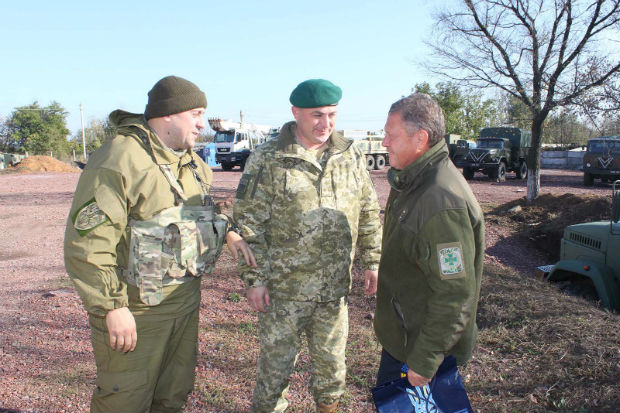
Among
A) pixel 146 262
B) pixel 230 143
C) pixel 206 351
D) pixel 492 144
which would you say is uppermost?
pixel 230 143

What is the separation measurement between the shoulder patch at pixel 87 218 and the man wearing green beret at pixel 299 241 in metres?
0.73

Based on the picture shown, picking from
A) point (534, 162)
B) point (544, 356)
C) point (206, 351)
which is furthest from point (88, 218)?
point (534, 162)

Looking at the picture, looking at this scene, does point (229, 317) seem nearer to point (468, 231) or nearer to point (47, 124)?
point (468, 231)

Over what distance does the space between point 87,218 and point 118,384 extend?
73cm

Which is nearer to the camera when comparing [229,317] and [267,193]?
[267,193]

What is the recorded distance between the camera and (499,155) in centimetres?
1986

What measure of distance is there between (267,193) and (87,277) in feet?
3.11

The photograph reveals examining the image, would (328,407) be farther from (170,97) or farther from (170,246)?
(170,97)

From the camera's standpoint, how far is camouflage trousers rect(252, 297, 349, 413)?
2.39m

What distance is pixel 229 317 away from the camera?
445 centimetres

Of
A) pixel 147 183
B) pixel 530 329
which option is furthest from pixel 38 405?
pixel 530 329

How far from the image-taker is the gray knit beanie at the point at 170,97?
2084 mm

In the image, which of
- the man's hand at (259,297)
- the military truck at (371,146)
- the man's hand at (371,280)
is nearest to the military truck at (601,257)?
the man's hand at (371,280)

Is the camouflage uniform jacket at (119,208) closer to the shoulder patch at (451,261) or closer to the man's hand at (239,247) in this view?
the man's hand at (239,247)
